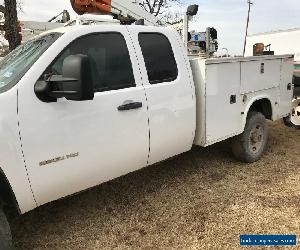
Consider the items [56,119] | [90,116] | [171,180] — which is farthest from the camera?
[171,180]

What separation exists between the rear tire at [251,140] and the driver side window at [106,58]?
224cm

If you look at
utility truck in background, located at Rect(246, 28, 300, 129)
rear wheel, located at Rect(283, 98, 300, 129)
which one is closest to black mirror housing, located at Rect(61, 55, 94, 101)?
rear wheel, located at Rect(283, 98, 300, 129)

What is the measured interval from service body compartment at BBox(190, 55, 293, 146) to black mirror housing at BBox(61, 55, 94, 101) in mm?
1821

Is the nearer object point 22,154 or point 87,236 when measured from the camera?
point 22,154

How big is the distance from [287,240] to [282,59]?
10.2 feet

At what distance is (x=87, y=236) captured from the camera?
11.7 ft

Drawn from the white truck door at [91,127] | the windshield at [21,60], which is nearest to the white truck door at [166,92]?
the white truck door at [91,127]

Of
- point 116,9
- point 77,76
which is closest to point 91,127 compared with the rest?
point 77,76

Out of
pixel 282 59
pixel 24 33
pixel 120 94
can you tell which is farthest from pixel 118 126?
pixel 282 59

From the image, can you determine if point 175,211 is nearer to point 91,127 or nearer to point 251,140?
point 91,127

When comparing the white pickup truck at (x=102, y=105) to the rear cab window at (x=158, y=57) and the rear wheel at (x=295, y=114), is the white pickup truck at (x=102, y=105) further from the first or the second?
the rear wheel at (x=295, y=114)

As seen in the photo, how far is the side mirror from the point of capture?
2.69 meters

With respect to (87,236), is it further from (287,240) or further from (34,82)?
(287,240)

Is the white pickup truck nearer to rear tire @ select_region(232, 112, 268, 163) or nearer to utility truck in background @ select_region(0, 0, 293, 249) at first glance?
utility truck in background @ select_region(0, 0, 293, 249)
